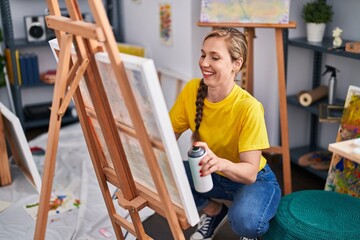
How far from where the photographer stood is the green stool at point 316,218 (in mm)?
1641

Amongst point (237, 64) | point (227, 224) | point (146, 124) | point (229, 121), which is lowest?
point (227, 224)

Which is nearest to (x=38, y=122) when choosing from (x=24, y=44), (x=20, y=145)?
(x=24, y=44)

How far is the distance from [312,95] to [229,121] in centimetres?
131

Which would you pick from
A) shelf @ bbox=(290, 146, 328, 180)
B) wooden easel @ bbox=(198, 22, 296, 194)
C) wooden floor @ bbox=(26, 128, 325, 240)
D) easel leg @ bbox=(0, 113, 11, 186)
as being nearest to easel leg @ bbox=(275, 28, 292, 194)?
wooden easel @ bbox=(198, 22, 296, 194)

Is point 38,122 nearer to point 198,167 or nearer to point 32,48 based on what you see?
point 32,48

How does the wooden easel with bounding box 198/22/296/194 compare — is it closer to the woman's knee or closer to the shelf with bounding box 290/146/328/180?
the shelf with bounding box 290/146/328/180

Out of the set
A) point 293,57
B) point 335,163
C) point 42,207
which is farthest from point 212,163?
point 293,57

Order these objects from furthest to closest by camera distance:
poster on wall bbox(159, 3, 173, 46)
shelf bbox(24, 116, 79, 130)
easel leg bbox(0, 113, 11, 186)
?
shelf bbox(24, 116, 79, 130) < poster on wall bbox(159, 3, 173, 46) < easel leg bbox(0, 113, 11, 186)

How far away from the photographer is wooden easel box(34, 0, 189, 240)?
1.24 m

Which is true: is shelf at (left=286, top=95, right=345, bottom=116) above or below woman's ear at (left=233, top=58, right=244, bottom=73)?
below

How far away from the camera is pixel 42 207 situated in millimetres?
1543

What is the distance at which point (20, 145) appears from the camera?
253cm

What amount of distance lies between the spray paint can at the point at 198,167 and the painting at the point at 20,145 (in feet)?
4.50

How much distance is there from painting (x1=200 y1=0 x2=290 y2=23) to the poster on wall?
34.1 inches
